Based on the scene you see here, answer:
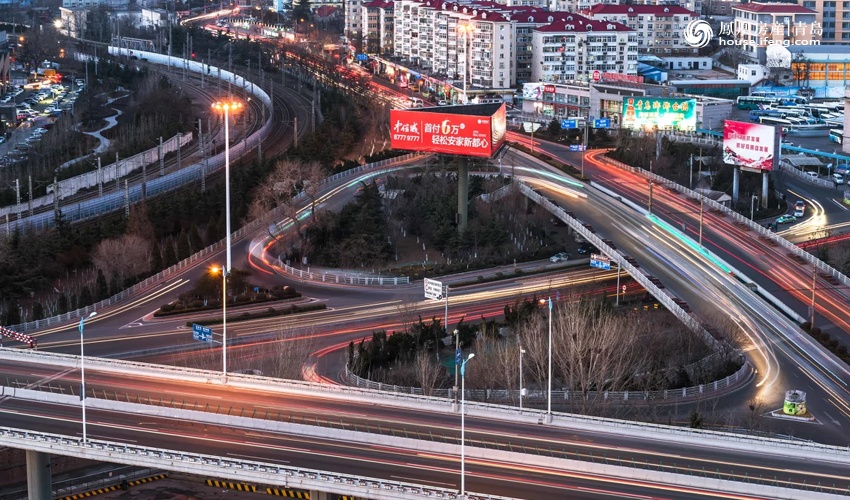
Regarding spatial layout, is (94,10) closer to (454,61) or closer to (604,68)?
(454,61)

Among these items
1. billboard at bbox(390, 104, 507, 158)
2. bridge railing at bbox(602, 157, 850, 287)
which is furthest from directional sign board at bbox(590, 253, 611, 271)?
bridge railing at bbox(602, 157, 850, 287)

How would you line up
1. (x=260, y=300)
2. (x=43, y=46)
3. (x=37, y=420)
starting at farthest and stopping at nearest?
(x=43, y=46)
(x=260, y=300)
(x=37, y=420)

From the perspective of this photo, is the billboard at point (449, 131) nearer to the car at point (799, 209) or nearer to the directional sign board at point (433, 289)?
the directional sign board at point (433, 289)

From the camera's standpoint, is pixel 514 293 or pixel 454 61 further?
pixel 454 61

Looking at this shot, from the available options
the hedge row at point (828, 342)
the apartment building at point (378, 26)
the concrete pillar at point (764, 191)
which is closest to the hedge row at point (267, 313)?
the hedge row at point (828, 342)

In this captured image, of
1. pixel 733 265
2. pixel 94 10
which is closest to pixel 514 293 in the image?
pixel 733 265

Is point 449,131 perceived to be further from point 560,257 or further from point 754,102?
point 754,102

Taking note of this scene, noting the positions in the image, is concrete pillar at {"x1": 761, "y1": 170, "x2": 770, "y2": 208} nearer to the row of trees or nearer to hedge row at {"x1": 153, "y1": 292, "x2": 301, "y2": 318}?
the row of trees
